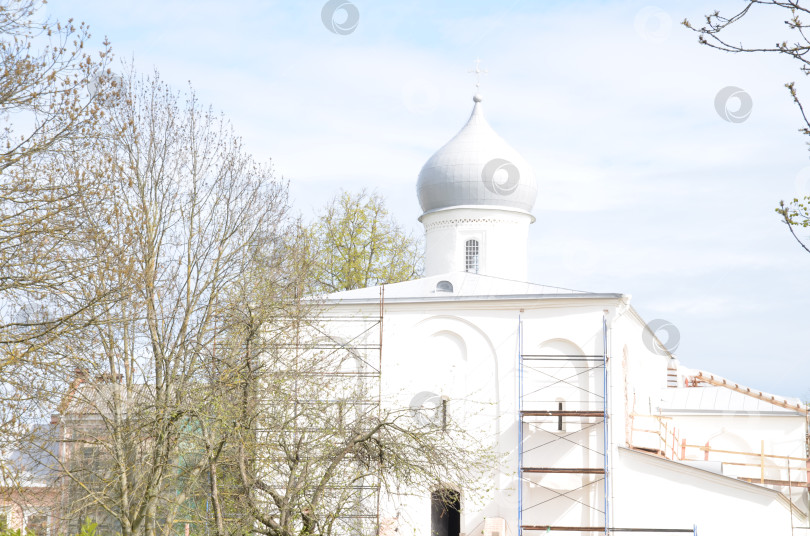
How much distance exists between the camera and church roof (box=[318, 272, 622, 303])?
2356 centimetres

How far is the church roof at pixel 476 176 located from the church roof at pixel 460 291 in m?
3.17

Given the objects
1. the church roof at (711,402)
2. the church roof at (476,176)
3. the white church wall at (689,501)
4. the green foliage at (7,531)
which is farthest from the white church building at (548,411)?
the green foliage at (7,531)

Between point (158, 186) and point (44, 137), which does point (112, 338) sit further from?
point (44, 137)

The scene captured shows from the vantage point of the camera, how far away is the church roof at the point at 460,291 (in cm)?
2356

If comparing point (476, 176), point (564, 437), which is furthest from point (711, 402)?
point (564, 437)

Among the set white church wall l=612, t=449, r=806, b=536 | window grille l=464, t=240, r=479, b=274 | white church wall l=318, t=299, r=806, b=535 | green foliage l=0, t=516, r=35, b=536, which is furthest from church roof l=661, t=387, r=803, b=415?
green foliage l=0, t=516, r=35, b=536

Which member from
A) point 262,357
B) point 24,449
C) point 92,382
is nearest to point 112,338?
point 92,382

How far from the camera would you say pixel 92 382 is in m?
17.5

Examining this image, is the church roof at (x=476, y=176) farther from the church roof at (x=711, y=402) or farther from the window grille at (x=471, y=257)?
the church roof at (x=711, y=402)

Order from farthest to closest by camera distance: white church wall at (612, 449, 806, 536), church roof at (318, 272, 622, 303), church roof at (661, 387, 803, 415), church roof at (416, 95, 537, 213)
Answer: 1. church roof at (661, 387, 803, 415)
2. church roof at (416, 95, 537, 213)
3. church roof at (318, 272, 622, 303)
4. white church wall at (612, 449, 806, 536)

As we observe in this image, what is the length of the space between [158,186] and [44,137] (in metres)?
8.78

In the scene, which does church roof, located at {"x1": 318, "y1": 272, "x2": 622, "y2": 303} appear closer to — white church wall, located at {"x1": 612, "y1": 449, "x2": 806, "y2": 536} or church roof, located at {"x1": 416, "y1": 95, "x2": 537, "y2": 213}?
church roof, located at {"x1": 416, "y1": 95, "x2": 537, "y2": 213}

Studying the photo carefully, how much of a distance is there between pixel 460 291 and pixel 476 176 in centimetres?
446

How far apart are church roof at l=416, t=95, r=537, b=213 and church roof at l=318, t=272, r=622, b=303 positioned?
10.4 feet
